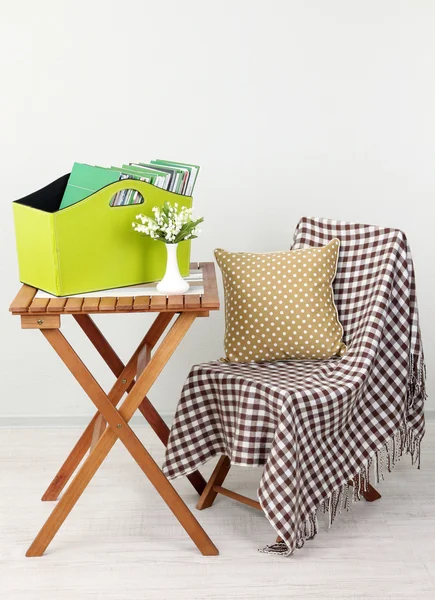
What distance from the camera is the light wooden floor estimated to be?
2.16 metres

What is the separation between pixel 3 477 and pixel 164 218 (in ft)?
4.03

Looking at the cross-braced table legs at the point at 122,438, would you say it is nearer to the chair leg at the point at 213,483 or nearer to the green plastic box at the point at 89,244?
the green plastic box at the point at 89,244

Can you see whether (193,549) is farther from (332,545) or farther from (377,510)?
(377,510)

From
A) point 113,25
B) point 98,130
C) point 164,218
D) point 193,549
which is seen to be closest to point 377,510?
point 193,549

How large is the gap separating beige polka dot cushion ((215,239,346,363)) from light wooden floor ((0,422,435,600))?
54 cm

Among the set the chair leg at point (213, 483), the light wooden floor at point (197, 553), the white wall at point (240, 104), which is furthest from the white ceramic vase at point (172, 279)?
the white wall at point (240, 104)

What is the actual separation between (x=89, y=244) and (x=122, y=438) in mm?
560

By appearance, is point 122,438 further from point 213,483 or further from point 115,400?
point 213,483

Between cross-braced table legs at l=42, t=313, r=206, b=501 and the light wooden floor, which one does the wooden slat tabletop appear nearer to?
cross-braced table legs at l=42, t=313, r=206, b=501

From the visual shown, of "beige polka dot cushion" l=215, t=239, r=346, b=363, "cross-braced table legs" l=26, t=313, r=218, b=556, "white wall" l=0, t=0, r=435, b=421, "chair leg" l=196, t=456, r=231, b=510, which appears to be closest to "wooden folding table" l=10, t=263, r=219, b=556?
"cross-braced table legs" l=26, t=313, r=218, b=556

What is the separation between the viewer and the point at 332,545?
238 cm

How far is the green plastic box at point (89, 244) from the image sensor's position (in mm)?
2168

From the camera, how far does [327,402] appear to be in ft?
7.47

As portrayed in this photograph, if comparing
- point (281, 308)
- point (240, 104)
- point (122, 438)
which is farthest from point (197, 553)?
point (240, 104)
